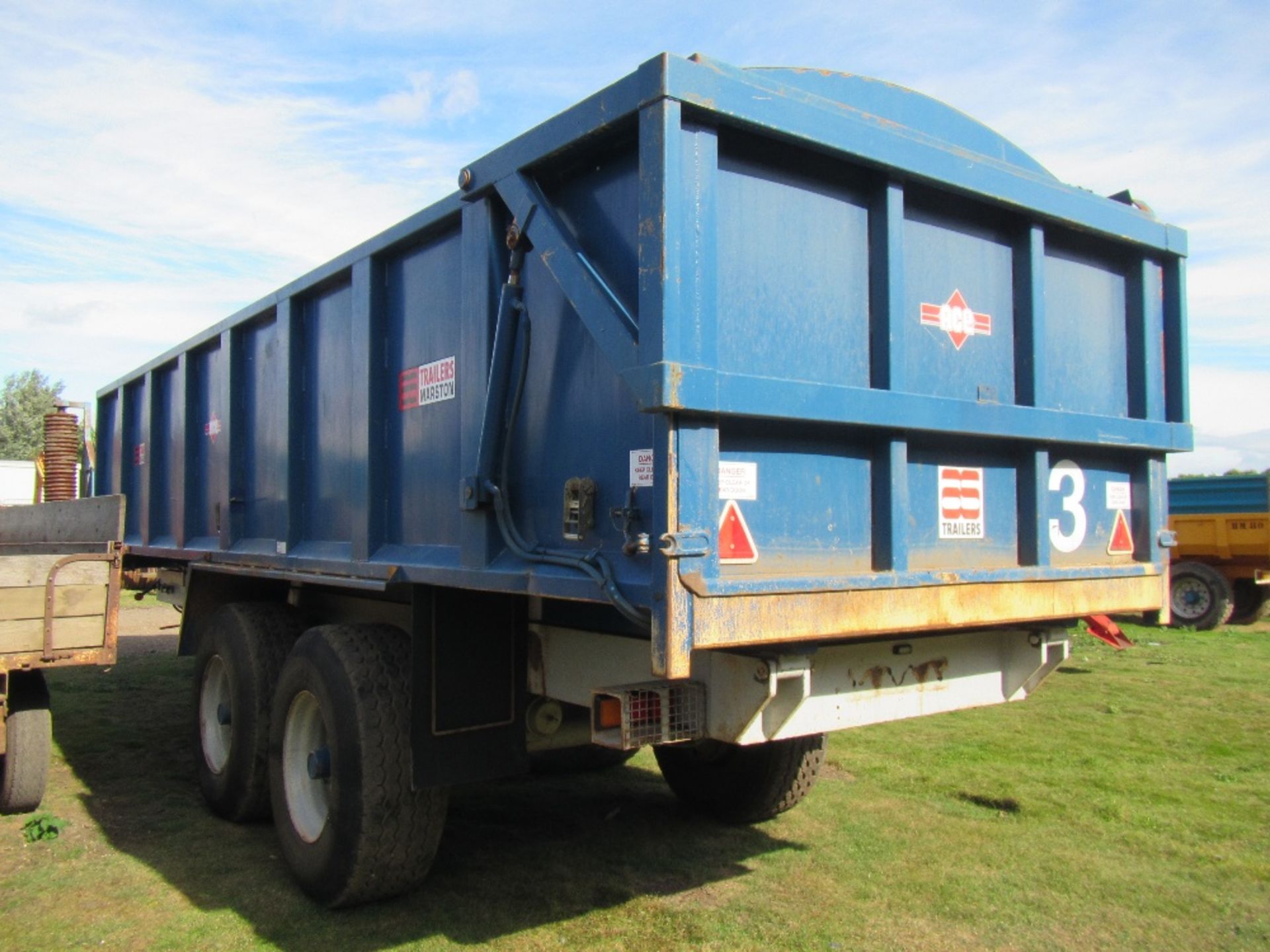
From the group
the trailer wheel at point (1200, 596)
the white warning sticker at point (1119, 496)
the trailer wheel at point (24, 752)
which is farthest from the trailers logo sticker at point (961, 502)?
the trailer wheel at point (1200, 596)

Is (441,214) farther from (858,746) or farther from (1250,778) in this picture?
(1250,778)

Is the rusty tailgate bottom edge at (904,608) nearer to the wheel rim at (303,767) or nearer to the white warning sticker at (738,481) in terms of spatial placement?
the white warning sticker at (738,481)

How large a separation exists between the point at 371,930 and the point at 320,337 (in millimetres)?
2685

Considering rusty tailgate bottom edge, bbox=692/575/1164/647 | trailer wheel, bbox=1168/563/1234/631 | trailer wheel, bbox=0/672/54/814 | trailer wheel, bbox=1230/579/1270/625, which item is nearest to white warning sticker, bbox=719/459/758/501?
rusty tailgate bottom edge, bbox=692/575/1164/647

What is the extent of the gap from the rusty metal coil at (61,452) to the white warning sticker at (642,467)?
796cm

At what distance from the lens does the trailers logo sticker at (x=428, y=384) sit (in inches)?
154

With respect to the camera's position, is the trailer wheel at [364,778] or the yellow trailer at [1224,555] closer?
the trailer wheel at [364,778]

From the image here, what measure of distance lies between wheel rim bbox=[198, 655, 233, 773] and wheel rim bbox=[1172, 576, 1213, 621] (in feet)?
46.0

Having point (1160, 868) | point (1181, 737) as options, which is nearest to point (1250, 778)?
point (1181, 737)

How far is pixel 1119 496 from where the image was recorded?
4.11 meters

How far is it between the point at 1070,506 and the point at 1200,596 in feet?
43.0

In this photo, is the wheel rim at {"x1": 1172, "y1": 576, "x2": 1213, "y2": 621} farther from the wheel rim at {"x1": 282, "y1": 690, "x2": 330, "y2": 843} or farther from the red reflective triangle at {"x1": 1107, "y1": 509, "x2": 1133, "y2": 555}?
the wheel rim at {"x1": 282, "y1": 690, "x2": 330, "y2": 843}

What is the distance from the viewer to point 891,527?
3254mm

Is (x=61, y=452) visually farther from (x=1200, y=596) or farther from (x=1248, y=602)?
(x=1248, y=602)
